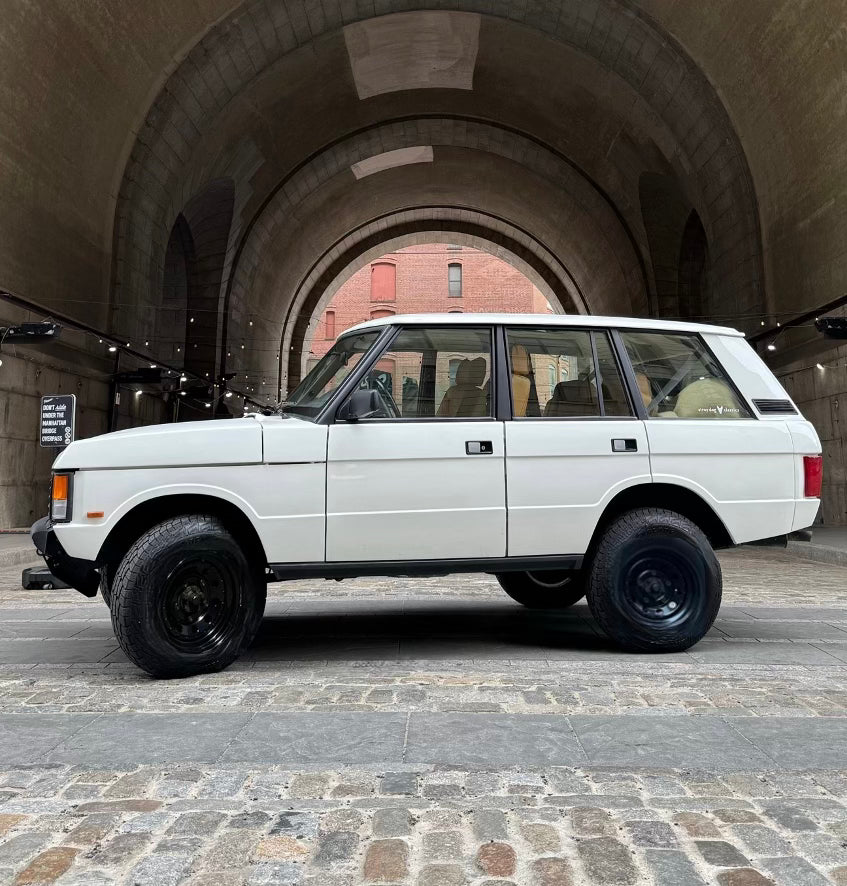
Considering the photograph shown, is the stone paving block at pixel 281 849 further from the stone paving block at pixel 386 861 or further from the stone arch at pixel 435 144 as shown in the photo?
the stone arch at pixel 435 144

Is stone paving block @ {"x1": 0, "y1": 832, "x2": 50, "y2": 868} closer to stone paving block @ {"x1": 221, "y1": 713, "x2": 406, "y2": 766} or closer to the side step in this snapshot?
stone paving block @ {"x1": 221, "y1": 713, "x2": 406, "y2": 766}

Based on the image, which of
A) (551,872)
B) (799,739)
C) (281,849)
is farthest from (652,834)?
(799,739)

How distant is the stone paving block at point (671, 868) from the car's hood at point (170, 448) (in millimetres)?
3156

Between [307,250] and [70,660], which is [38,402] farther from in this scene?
[307,250]

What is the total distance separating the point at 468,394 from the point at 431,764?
2.61 meters

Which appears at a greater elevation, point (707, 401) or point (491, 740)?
point (707, 401)

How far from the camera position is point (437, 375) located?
5.23 meters

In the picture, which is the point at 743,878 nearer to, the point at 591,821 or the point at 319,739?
the point at 591,821

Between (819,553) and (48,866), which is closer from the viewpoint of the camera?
(48,866)

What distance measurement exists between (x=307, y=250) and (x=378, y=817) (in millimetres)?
29906

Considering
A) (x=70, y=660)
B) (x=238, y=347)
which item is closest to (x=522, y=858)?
(x=70, y=660)

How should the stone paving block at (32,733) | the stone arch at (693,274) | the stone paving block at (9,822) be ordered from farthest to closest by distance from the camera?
the stone arch at (693,274)
the stone paving block at (32,733)
the stone paving block at (9,822)

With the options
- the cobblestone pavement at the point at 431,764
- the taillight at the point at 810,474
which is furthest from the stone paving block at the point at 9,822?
the taillight at the point at 810,474

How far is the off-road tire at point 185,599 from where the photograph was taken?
4.44 m
